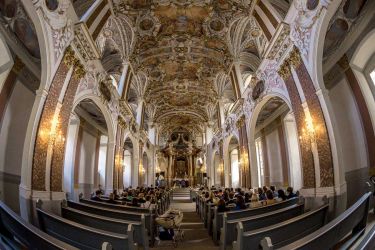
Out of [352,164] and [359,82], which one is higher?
[359,82]

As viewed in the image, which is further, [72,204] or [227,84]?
[227,84]

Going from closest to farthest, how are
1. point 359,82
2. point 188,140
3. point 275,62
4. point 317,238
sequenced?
1. point 317,238
2. point 359,82
3. point 275,62
4. point 188,140

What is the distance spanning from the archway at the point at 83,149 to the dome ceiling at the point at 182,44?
4.03 meters

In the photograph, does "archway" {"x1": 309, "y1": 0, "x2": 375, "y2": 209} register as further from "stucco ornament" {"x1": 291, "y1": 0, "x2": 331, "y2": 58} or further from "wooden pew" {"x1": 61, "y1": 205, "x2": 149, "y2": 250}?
"wooden pew" {"x1": 61, "y1": 205, "x2": 149, "y2": 250}

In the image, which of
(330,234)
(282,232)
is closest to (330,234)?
(330,234)

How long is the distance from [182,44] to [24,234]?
14.2 metres

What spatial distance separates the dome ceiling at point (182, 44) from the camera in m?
11.9

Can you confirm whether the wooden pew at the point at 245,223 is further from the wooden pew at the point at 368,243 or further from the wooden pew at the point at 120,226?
the wooden pew at the point at 368,243

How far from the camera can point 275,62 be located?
9.05 meters

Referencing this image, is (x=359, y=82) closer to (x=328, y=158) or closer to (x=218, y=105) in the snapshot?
(x=328, y=158)

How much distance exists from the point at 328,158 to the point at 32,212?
24.7 ft

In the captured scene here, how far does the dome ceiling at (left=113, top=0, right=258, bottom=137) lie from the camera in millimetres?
11883

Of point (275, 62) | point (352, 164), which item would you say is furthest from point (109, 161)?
point (352, 164)

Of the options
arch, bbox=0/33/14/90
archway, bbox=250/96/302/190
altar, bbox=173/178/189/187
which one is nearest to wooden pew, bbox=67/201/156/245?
arch, bbox=0/33/14/90
